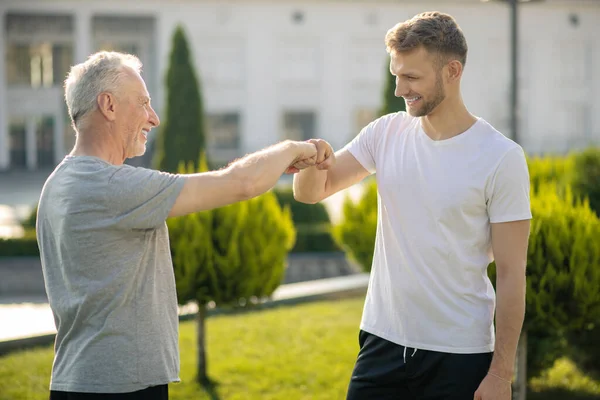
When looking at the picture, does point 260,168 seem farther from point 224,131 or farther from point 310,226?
point 224,131

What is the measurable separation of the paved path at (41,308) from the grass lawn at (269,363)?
49cm

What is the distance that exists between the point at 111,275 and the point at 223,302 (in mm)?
3696

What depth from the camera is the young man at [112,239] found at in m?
2.44

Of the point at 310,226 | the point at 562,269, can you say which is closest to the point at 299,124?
the point at 310,226

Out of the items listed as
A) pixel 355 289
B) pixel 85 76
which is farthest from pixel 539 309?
pixel 355 289

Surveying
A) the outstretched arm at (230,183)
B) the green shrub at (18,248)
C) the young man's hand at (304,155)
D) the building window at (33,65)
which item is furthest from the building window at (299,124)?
the outstretched arm at (230,183)

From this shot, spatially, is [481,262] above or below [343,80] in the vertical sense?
below

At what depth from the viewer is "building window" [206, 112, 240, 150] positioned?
38312 mm

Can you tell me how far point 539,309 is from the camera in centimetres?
451

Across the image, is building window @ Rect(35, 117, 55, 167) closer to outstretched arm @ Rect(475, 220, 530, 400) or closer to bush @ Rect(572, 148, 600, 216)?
bush @ Rect(572, 148, 600, 216)

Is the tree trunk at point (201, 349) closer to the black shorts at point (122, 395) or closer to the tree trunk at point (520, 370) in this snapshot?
the tree trunk at point (520, 370)

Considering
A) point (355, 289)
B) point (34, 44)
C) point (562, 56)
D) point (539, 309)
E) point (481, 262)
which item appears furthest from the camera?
point (562, 56)

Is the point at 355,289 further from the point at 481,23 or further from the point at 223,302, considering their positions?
the point at 481,23

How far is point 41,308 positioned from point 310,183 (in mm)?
7064
